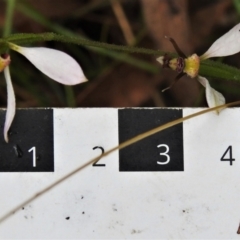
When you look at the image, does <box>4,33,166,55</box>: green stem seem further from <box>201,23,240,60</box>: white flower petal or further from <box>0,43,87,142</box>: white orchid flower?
<box>201,23,240,60</box>: white flower petal

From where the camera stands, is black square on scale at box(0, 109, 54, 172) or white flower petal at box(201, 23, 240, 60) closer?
white flower petal at box(201, 23, 240, 60)

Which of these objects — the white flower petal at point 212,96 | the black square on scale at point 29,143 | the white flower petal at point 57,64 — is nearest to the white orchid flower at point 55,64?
the white flower petal at point 57,64

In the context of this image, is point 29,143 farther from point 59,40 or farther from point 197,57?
point 197,57

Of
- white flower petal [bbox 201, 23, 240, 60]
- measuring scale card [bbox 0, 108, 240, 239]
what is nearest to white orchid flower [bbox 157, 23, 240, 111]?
white flower petal [bbox 201, 23, 240, 60]

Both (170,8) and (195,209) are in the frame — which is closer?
(195,209)

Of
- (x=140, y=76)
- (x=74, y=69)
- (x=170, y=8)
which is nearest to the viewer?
(x=74, y=69)

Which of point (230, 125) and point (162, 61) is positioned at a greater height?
point (162, 61)

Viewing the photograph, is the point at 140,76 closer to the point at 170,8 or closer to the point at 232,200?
the point at 170,8

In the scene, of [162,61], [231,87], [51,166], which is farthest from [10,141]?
[231,87]

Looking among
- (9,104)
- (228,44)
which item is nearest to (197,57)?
(228,44)
